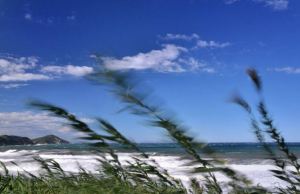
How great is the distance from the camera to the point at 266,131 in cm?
140

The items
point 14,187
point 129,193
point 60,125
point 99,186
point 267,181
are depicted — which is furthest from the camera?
point 267,181

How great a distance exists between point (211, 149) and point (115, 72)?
0.44m

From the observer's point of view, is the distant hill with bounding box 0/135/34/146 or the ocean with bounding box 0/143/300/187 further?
the distant hill with bounding box 0/135/34/146

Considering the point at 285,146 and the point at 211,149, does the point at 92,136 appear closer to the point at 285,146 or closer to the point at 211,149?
the point at 211,149

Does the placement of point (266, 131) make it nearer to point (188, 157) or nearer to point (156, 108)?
point (188, 157)

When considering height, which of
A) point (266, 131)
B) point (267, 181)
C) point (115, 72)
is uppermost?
point (115, 72)

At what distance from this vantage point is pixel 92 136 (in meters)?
1.32

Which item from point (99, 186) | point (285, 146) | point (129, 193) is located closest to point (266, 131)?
point (285, 146)

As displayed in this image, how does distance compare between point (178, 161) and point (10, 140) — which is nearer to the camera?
point (10, 140)

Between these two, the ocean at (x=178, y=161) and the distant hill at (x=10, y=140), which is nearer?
the ocean at (x=178, y=161)

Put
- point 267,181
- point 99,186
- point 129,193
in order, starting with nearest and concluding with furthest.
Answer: point 129,193, point 99,186, point 267,181

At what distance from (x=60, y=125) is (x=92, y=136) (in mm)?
181

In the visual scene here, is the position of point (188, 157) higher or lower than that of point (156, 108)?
→ lower

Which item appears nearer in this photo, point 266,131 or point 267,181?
point 266,131
